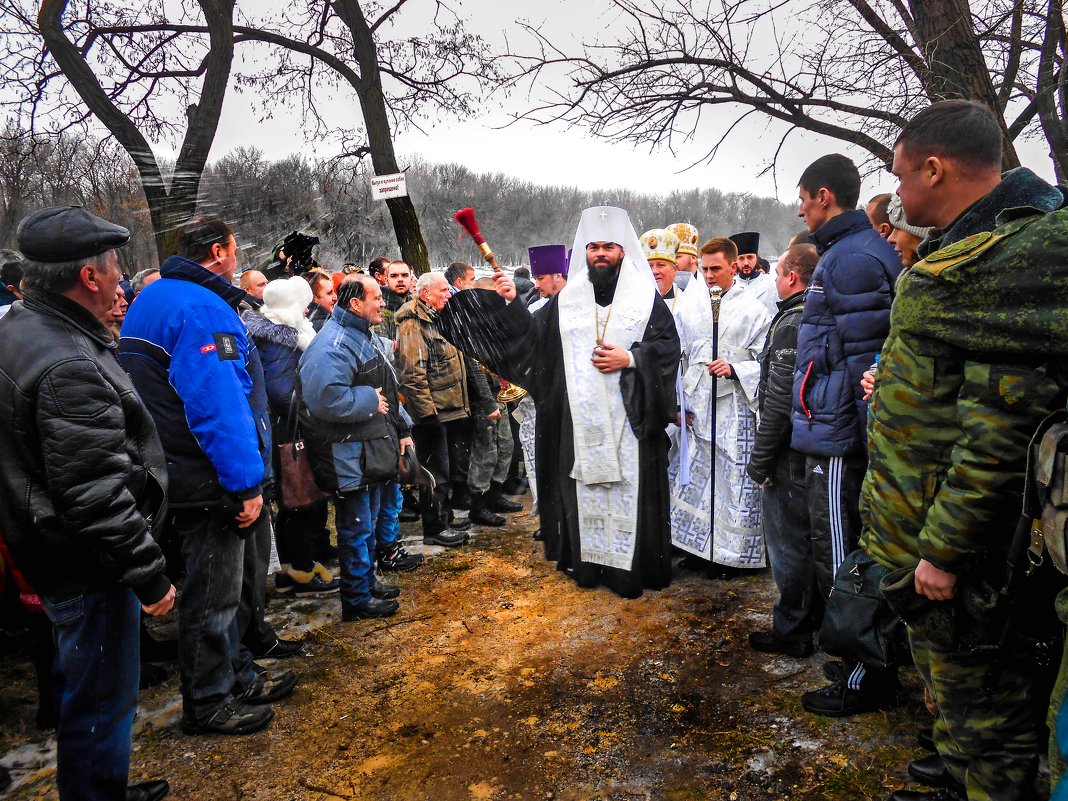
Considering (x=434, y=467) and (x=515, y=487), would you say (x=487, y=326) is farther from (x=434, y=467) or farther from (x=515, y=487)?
(x=515, y=487)

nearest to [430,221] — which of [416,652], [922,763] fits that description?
[416,652]

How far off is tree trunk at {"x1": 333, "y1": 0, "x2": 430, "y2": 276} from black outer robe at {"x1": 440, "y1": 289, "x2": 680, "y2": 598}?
5.07m

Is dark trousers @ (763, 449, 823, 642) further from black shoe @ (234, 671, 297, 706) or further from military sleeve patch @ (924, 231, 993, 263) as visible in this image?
black shoe @ (234, 671, 297, 706)

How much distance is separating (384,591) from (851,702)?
2.69m

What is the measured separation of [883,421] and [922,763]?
1408 mm

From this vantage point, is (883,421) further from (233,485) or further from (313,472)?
(313,472)

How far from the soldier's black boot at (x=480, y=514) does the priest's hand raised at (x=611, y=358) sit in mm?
2031

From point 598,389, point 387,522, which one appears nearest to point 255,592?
point 387,522

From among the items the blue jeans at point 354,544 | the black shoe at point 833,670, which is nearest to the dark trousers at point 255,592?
the blue jeans at point 354,544

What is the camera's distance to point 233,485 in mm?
2797

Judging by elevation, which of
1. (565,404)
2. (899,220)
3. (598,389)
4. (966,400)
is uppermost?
(899,220)

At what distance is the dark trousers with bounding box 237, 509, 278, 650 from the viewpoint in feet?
11.2

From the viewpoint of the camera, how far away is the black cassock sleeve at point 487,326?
4.38 meters

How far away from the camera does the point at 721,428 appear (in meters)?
4.43
